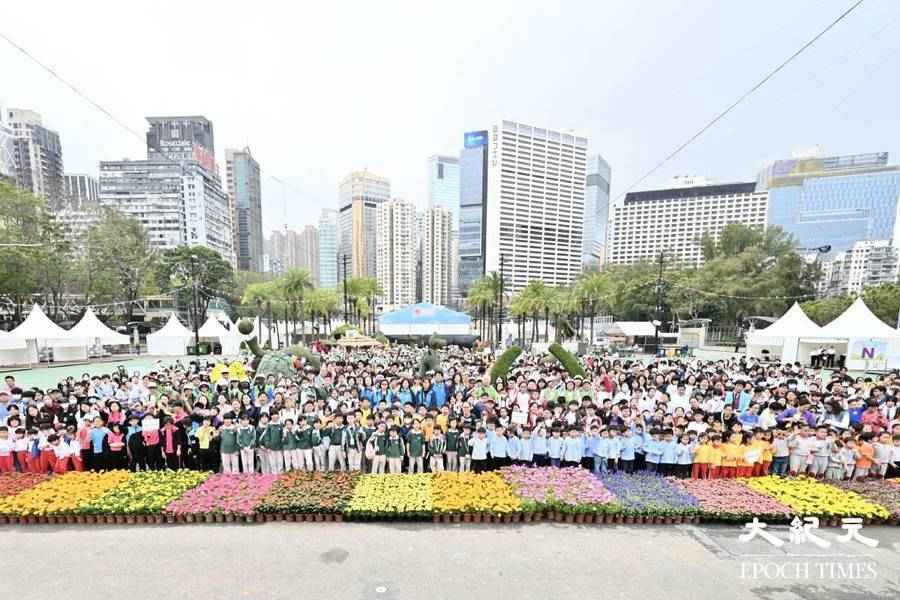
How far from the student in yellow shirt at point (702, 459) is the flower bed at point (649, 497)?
2.63 ft

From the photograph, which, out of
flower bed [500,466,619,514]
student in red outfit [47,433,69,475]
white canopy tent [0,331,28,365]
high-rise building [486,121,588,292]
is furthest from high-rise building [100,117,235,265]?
flower bed [500,466,619,514]

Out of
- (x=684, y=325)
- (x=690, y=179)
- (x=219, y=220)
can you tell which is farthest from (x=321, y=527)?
(x=690, y=179)

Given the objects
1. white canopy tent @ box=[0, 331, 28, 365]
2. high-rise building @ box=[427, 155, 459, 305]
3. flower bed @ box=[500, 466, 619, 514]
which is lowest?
white canopy tent @ box=[0, 331, 28, 365]

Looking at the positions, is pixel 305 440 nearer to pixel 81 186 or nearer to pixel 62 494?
pixel 62 494

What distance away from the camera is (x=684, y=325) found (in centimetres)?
4091

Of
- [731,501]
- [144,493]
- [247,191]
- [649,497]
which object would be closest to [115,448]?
[144,493]

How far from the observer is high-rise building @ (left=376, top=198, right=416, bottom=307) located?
81.3 m

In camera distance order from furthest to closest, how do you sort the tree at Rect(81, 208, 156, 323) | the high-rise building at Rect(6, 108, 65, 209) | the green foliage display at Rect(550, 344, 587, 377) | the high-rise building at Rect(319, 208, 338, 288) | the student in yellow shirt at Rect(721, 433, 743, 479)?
the high-rise building at Rect(319, 208, 338, 288) → the high-rise building at Rect(6, 108, 65, 209) → the tree at Rect(81, 208, 156, 323) → the green foliage display at Rect(550, 344, 587, 377) → the student in yellow shirt at Rect(721, 433, 743, 479)

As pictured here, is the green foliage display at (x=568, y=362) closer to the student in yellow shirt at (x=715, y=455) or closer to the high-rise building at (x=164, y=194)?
the student in yellow shirt at (x=715, y=455)

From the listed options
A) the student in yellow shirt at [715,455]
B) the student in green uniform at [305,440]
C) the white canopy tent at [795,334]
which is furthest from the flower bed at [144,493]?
the white canopy tent at [795,334]

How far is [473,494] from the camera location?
650 cm

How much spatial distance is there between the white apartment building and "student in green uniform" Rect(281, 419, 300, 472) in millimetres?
68838

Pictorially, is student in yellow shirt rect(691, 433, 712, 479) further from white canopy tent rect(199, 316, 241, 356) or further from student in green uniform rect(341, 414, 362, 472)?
white canopy tent rect(199, 316, 241, 356)

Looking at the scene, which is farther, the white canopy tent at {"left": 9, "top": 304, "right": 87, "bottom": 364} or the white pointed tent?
the white pointed tent
